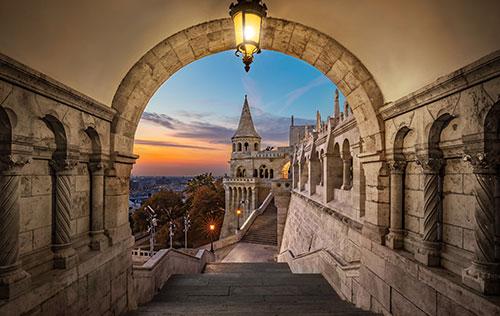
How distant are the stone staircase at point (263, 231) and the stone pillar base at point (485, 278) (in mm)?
16333

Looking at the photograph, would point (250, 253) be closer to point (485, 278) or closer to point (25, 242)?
point (25, 242)

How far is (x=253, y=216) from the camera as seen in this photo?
2198cm

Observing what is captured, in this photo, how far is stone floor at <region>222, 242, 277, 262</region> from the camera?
48.9 feet

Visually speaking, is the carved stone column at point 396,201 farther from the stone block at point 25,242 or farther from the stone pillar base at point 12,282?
the stone block at point 25,242

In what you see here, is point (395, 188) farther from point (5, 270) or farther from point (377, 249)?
point (5, 270)

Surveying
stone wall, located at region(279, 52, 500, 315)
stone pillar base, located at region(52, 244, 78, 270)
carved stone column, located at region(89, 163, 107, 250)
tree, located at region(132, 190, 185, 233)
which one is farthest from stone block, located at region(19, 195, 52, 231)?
tree, located at region(132, 190, 185, 233)

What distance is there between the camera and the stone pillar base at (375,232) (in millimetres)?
3961

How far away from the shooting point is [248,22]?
8.58 ft

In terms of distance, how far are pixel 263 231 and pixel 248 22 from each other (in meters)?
18.8

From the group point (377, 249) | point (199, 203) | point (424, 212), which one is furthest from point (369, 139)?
point (199, 203)

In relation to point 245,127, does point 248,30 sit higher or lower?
lower

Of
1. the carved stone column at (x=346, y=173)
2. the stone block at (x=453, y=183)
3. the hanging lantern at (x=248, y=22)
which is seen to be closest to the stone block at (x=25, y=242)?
the hanging lantern at (x=248, y=22)

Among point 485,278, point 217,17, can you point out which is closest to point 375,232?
point 485,278

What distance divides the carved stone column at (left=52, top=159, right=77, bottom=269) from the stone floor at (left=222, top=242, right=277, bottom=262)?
41.9 feet
